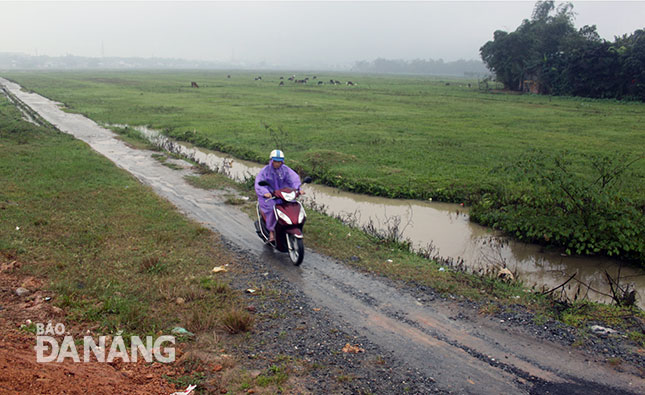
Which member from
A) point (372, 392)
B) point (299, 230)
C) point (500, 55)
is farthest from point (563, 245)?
point (500, 55)

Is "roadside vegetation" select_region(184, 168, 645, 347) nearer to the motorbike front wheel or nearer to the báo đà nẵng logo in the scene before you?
the motorbike front wheel

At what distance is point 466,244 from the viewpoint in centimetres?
969

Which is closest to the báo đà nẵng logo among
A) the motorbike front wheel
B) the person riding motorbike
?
the motorbike front wheel

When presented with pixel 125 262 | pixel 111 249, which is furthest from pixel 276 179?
pixel 111 249

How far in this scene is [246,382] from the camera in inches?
162

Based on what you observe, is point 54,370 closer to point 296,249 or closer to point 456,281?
point 296,249

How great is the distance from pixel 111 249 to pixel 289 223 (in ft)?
10.1

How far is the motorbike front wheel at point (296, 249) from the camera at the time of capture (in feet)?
23.0

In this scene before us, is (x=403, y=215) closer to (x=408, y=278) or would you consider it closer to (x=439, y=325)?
(x=408, y=278)

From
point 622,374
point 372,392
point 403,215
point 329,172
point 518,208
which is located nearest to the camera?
point 372,392

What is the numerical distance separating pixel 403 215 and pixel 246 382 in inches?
311

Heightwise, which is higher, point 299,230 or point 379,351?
point 299,230

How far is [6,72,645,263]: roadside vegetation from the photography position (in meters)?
9.23

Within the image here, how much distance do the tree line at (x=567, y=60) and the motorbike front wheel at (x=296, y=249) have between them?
4804cm
